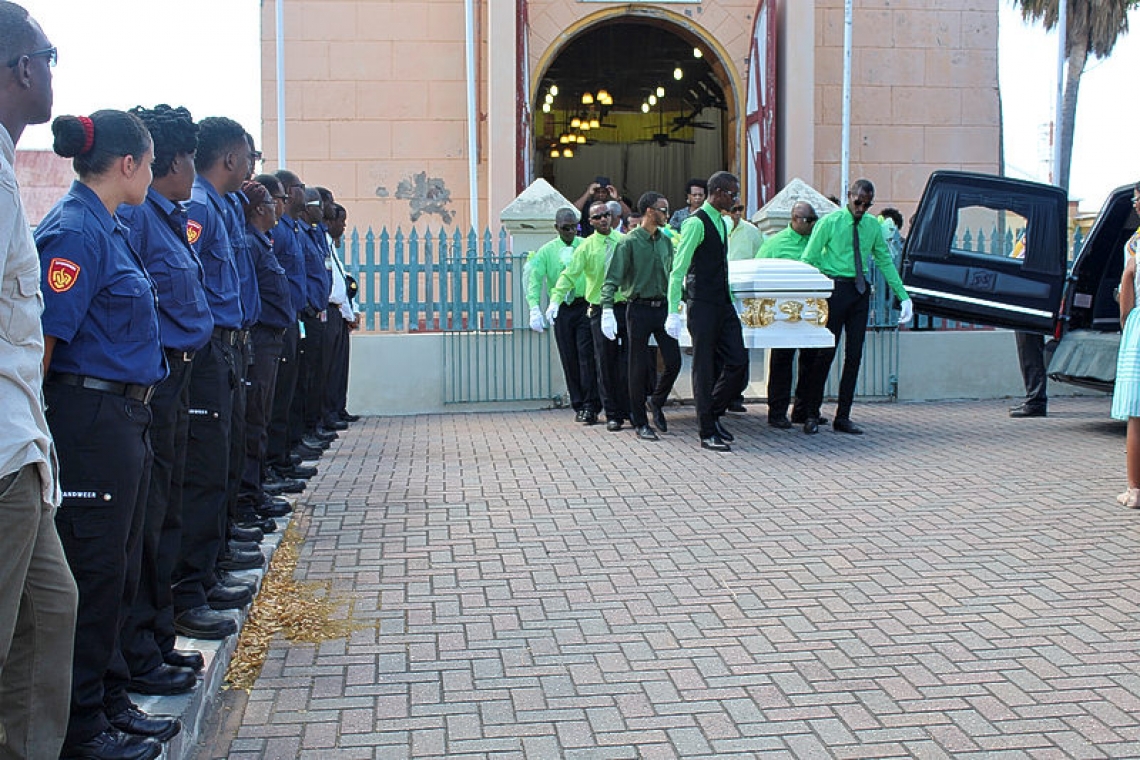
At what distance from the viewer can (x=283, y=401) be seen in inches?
305

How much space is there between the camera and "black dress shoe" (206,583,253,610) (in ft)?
15.9

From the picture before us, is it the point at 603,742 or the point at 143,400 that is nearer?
the point at 143,400

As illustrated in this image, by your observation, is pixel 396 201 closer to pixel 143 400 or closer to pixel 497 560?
pixel 497 560

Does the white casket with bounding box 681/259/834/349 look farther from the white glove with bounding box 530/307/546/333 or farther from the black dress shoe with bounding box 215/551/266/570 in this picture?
the black dress shoe with bounding box 215/551/266/570

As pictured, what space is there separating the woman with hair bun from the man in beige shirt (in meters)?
0.31

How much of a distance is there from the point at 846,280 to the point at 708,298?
149 cm

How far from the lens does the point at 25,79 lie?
109 inches

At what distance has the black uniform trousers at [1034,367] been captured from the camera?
11.1 m

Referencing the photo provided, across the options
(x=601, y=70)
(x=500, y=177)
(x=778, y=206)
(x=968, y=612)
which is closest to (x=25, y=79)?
(x=968, y=612)

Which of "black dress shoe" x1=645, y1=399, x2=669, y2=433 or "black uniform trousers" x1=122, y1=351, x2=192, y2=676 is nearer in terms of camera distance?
"black uniform trousers" x1=122, y1=351, x2=192, y2=676

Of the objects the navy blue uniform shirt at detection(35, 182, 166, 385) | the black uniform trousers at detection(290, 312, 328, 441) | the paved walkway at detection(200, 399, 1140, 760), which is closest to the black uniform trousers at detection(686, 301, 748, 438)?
the paved walkway at detection(200, 399, 1140, 760)

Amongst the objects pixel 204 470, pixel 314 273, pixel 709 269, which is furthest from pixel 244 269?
pixel 709 269

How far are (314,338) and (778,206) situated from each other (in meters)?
5.49

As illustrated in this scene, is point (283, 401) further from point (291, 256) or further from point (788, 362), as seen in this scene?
point (788, 362)
